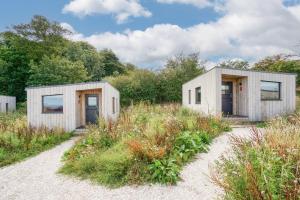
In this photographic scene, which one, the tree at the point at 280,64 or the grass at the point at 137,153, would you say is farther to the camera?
the tree at the point at 280,64

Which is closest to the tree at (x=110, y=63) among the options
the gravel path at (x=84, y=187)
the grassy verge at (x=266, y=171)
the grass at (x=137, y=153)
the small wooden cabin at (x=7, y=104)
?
the small wooden cabin at (x=7, y=104)

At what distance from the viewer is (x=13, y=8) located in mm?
9594

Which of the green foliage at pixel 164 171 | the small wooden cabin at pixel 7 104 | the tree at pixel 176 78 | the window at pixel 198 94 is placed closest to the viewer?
the green foliage at pixel 164 171

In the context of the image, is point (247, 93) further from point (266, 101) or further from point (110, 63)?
point (110, 63)

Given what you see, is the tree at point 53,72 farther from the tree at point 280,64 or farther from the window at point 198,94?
the tree at point 280,64

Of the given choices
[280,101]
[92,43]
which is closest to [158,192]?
[280,101]

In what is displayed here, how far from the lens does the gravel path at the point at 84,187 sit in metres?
5.16

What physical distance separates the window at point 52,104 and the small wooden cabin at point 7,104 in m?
13.1

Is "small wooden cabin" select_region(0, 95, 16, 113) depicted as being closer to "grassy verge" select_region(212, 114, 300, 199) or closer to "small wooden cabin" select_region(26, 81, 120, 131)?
"small wooden cabin" select_region(26, 81, 120, 131)

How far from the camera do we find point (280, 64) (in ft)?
87.9

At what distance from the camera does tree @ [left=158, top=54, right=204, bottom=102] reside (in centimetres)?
2627

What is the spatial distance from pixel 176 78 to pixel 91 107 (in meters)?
13.6

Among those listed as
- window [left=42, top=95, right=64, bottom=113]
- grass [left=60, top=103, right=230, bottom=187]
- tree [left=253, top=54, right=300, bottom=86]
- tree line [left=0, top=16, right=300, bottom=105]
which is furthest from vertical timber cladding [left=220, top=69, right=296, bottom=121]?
tree [left=253, top=54, right=300, bottom=86]

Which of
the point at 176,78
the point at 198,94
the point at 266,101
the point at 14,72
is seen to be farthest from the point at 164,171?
the point at 14,72
